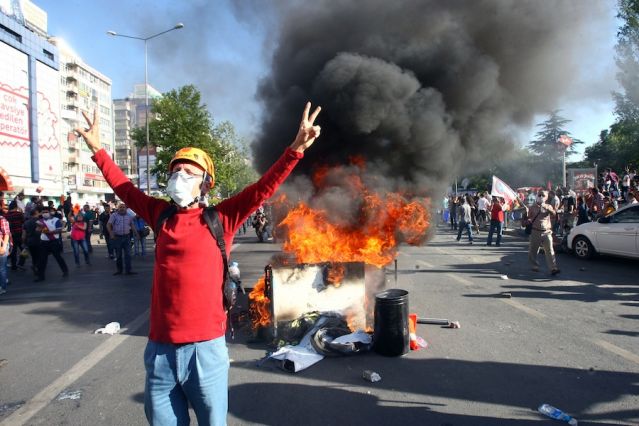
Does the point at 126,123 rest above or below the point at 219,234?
above

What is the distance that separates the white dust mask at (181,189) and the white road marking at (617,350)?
456 centimetres

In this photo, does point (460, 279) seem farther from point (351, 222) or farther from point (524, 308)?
point (351, 222)

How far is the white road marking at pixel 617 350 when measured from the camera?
4.32m

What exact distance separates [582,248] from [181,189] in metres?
11.5

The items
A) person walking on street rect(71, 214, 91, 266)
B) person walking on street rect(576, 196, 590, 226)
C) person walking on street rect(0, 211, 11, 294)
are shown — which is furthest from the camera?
person walking on street rect(576, 196, 590, 226)

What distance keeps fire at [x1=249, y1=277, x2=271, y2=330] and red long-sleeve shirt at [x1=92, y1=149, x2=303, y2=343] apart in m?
3.07

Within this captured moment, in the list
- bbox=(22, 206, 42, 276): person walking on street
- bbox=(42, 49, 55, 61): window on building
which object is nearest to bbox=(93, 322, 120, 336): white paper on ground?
bbox=(22, 206, 42, 276): person walking on street

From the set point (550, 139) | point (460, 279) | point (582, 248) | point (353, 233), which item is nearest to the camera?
point (353, 233)

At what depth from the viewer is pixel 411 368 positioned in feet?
13.6

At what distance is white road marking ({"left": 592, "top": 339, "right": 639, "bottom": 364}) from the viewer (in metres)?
4.32

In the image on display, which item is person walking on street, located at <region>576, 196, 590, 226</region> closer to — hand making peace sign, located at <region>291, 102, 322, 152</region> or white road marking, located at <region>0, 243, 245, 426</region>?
white road marking, located at <region>0, 243, 245, 426</region>

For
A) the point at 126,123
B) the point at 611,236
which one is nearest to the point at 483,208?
the point at 611,236

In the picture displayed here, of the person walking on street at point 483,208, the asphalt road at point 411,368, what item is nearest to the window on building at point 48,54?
the asphalt road at point 411,368

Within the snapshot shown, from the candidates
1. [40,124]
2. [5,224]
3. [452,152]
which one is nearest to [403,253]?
[452,152]
